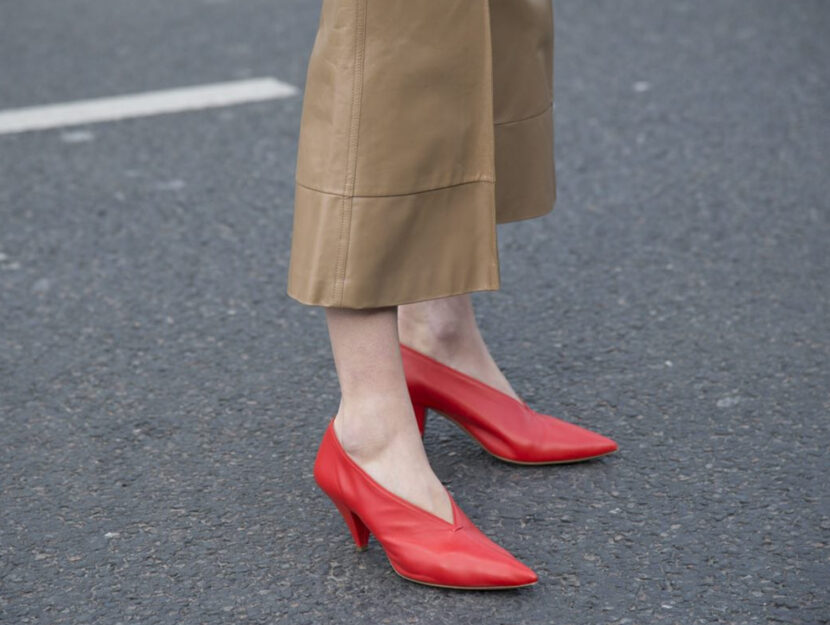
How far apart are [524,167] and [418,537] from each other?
1.77 ft

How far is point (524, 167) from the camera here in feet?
5.60

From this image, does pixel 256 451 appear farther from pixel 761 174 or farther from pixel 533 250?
pixel 761 174

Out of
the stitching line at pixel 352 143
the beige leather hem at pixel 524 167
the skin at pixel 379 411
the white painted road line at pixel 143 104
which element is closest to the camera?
the stitching line at pixel 352 143

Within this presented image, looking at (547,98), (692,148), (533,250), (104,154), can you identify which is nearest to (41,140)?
(104,154)

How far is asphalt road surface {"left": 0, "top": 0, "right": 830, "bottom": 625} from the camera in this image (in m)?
1.58

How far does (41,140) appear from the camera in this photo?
3461mm

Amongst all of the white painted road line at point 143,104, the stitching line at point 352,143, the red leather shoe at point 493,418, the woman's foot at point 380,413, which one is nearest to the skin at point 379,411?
the woman's foot at point 380,413

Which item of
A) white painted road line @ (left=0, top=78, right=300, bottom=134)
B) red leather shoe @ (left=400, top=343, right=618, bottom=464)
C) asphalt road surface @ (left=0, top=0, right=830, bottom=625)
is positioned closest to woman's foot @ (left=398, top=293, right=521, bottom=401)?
red leather shoe @ (left=400, top=343, right=618, bottom=464)

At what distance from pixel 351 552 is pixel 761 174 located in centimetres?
189

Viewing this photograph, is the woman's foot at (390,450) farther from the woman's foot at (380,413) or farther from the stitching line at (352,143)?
the stitching line at (352,143)

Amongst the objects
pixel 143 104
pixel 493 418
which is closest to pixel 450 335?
pixel 493 418

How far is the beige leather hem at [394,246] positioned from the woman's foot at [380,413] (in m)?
0.07

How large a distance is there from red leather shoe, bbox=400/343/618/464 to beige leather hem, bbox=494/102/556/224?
258 mm

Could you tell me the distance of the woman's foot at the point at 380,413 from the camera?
5.12 ft
